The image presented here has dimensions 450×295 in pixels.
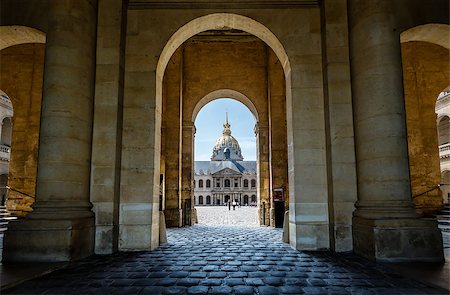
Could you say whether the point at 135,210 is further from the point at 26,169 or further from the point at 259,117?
the point at 259,117

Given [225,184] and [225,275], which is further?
[225,184]

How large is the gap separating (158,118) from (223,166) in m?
82.4

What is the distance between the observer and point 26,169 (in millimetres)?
11781

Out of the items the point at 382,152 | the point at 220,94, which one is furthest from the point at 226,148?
the point at 382,152

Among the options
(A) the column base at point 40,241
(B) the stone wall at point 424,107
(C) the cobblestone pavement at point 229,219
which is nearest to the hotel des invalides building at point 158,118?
(A) the column base at point 40,241

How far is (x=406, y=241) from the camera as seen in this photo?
5.20 m

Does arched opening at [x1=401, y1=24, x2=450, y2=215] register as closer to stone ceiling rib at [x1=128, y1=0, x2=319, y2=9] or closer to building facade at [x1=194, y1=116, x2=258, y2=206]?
stone ceiling rib at [x1=128, y1=0, x2=319, y2=9]

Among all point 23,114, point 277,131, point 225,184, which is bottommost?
point 225,184

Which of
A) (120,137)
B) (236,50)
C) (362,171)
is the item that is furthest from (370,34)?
(236,50)

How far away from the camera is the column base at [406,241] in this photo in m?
5.15

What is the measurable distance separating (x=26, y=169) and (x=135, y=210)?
25.3 feet

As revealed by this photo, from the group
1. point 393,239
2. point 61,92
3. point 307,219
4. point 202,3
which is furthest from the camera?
point 202,3

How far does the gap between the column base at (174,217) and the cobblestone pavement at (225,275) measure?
23.6 ft

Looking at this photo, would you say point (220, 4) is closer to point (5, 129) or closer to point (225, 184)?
point (5, 129)
